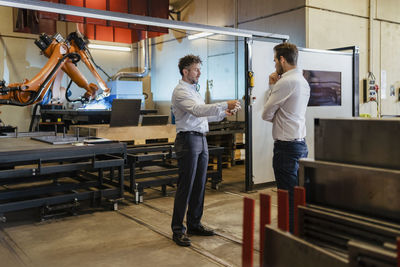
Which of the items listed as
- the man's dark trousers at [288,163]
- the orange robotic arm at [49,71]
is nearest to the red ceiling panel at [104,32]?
the orange robotic arm at [49,71]

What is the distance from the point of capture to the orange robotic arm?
5178 millimetres

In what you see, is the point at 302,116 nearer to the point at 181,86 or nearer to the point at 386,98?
the point at 181,86

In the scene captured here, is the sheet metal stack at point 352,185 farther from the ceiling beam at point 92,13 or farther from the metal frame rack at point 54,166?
the metal frame rack at point 54,166

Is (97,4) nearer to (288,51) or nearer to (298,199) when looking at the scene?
(288,51)

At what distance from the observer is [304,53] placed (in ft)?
18.6

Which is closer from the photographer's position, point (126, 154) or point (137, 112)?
point (126, 154)

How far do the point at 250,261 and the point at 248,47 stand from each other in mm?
4163

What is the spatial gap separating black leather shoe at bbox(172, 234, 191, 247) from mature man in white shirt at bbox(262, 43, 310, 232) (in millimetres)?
983

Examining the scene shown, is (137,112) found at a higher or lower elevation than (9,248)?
higher

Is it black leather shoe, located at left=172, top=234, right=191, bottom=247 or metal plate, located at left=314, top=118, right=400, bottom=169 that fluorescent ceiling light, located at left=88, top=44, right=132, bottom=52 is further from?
metal plate, located at left=314, top=118, right=400, bottom=169

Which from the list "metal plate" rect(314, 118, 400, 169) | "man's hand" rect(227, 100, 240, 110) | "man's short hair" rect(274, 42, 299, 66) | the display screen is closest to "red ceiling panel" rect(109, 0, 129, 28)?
the display screen

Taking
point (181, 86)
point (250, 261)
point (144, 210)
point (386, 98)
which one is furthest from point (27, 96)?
point (386, 98)

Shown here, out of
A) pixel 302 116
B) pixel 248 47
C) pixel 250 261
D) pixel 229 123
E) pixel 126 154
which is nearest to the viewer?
pixel 250 261

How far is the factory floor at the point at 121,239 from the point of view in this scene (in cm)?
318
